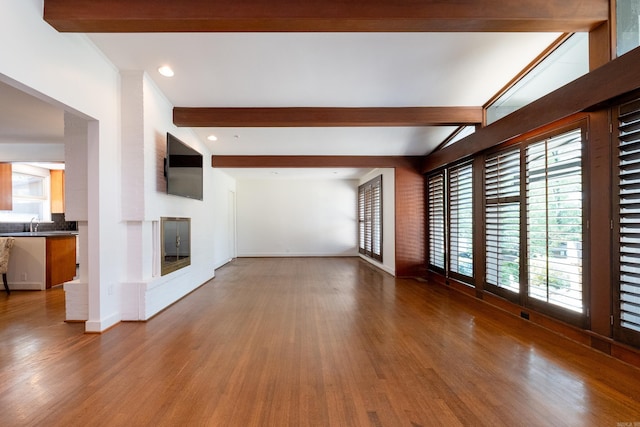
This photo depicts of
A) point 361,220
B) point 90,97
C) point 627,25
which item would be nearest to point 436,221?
point 361,220

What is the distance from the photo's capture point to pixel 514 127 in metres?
3.49

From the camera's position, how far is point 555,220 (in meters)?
3.04

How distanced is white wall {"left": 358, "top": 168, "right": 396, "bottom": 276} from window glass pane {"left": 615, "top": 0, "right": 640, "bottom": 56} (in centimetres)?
411

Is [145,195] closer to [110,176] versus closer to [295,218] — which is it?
[110,176]

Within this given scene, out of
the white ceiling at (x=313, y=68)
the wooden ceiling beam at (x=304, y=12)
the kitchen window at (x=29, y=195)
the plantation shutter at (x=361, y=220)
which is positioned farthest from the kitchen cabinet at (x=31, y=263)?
the plantation shutter at (x=361, y=220)

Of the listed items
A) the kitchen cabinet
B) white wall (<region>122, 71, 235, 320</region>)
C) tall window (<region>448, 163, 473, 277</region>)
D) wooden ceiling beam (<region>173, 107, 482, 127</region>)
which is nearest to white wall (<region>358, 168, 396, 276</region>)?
tall window (<region>448, 163, 473, 277</region>)

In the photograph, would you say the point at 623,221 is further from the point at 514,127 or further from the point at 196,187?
the point at 196,187

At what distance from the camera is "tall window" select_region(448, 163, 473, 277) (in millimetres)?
4692

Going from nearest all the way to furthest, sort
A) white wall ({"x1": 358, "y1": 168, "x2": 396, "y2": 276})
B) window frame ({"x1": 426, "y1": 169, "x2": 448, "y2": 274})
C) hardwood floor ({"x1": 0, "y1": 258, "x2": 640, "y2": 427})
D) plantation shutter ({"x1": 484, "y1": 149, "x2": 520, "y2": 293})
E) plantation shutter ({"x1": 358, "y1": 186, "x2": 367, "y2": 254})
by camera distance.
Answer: hardwood floor ({"x1": 0, "y1": 258, "x2": 640, "y2": 427}), plantation shutter ({"x1": 484, "y1": 149, "x2": 520, "y2": 293}), window frame ({"x1": 426, "y1": 169, "x2": 448, "y2": 274}), white wall ({"x1": 358, "y1": 168, "x2": 396, "y2": 276}), plantation shutter ({"x1": 358, "y1": 186, "x2": 367, "y2": 254})

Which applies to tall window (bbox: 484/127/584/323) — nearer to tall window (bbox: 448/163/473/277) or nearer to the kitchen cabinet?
tall window (bbox: 448/163/473/277)

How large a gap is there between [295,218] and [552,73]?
7.55 meters

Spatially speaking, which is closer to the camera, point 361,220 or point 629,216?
point 629,216

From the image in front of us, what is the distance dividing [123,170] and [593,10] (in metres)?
4.76

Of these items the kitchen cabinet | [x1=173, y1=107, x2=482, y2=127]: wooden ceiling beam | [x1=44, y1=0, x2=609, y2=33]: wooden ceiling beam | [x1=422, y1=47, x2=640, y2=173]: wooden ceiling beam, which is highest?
[x1=44, y1=0, x2=609, y2=33]: wooden ceiling beam
